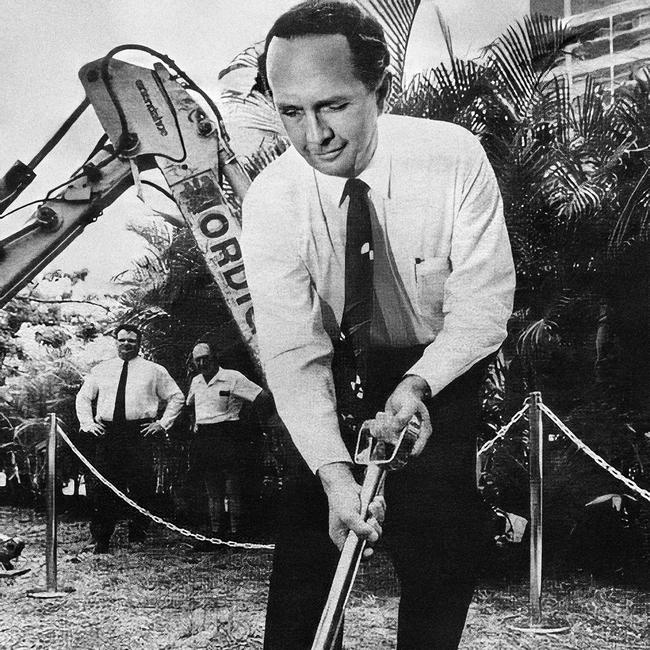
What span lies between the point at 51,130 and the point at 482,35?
1888mm

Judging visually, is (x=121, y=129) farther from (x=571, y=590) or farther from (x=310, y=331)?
(x=571, y=590)

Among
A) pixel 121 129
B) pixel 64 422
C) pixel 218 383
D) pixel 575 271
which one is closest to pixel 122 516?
pixel 64 422

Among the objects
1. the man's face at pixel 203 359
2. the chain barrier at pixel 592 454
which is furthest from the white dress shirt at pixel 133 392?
the chain barrier at pixel 592 454

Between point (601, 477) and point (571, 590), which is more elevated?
point (601, 477)

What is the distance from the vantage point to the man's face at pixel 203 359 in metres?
3.24

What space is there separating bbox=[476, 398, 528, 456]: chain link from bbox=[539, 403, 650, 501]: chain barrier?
73mm

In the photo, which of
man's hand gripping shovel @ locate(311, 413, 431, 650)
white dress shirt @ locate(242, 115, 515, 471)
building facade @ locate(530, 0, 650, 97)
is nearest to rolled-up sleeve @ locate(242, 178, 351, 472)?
white dress shirt @ locate(242, 115, 515, 471)

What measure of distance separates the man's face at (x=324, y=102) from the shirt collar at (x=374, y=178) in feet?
0.07

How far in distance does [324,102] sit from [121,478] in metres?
1.78

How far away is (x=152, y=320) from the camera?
3.30 m

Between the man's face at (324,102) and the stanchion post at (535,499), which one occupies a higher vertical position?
the man's face at (324,102)

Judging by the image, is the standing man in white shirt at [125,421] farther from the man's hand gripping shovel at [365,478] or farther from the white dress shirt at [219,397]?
the man's hand gripping shovel at [365,478]

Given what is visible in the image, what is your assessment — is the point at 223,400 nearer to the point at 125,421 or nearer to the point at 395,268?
the point at 125,421

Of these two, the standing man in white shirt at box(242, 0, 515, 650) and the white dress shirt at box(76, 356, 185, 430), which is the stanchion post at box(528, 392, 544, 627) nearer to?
the standing man in white shirt at box(242, 0, 515, 650)
